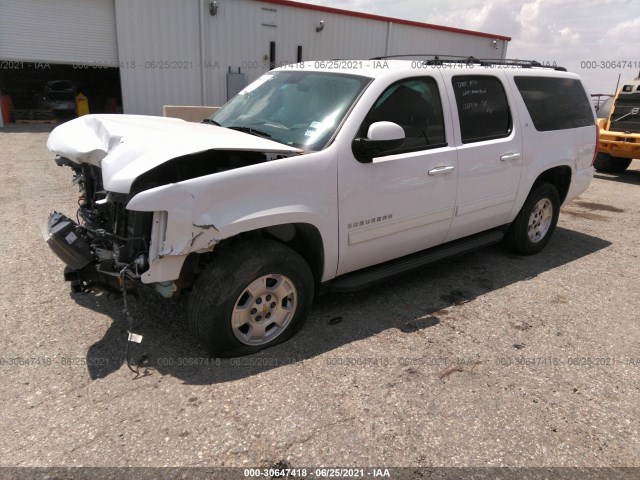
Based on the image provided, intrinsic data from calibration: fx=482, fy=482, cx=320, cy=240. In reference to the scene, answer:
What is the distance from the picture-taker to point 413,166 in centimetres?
368

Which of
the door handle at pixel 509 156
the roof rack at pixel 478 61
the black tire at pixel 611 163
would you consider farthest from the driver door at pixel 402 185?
the black tire at pixel 611 163

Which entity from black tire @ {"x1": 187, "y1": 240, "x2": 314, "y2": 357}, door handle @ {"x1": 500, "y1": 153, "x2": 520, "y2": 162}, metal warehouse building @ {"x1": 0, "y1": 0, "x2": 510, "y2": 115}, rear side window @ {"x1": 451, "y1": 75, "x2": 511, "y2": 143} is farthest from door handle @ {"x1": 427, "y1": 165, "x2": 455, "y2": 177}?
A: metal warehouse building @ {"x1": 0, "y1": 0, "x2": 510, "y2": 115}

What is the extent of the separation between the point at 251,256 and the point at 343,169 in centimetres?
87

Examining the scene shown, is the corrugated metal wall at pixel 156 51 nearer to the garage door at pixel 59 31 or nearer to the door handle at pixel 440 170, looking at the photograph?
the garage door at pixel 59 31

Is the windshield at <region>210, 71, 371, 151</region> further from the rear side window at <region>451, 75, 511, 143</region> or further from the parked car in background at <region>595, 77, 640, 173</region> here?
the parked car in background at <region>595, 77, 640, 173</region>

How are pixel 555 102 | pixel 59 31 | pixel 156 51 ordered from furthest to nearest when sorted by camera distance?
pixel 156 51 → pixel 59 31 → pixel 555 102

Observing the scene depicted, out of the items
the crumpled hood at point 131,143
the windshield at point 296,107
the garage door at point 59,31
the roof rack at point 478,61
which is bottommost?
the crumpled hood at point 131,143

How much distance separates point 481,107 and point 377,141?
1538 millimetres

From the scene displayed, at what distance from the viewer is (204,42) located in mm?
15484

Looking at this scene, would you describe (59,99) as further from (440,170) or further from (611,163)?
(440,170)

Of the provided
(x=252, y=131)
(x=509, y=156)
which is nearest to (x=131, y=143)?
(x=252, y=131)

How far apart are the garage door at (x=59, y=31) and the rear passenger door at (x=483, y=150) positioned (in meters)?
14.2

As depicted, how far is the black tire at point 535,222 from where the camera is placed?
504 centimetres

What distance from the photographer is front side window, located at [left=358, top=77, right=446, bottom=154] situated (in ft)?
11.7
